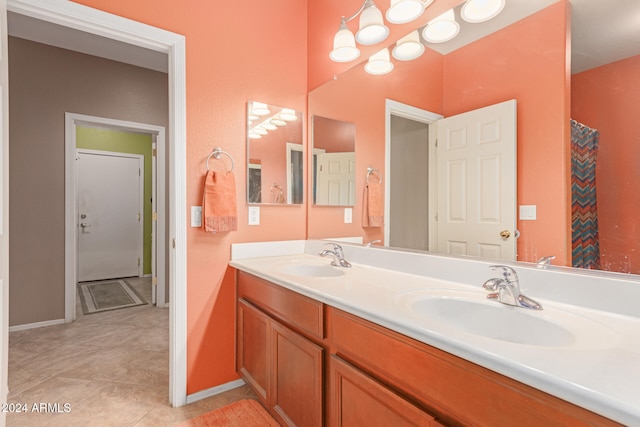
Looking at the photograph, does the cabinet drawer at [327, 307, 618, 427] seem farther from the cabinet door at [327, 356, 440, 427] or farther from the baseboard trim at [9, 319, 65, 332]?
the baseboard trim at [9, 319, 65, 332]

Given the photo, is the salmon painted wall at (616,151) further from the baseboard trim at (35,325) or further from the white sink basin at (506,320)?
the baseboard trim at (35,325)

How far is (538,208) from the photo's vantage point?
109cm

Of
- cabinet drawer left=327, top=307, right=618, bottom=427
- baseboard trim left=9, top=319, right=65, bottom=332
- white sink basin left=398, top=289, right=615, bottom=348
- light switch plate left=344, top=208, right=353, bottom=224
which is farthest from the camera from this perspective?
baseboard trim left=9, top=319, right=65, bottom=332

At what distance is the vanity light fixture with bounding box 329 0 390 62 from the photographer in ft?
5.33

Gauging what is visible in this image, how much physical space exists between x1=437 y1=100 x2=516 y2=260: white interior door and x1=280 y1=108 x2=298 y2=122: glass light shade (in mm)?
1099

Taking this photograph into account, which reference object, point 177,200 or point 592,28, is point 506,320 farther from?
point 177,200

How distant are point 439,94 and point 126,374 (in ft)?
8.30

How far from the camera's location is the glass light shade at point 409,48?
1571 mm

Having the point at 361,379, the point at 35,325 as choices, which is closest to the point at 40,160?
the point at 35,325

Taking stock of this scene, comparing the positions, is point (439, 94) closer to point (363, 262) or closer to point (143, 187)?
point (363, 262)

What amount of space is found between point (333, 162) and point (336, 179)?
0.12 metres

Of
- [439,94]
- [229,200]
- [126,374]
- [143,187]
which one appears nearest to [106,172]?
[143,187]

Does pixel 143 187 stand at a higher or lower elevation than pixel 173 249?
higher

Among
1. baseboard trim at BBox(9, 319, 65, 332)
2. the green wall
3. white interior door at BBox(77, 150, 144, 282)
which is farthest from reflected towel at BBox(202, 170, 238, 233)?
white interior door at BBox(77, 150, 144, 282)
